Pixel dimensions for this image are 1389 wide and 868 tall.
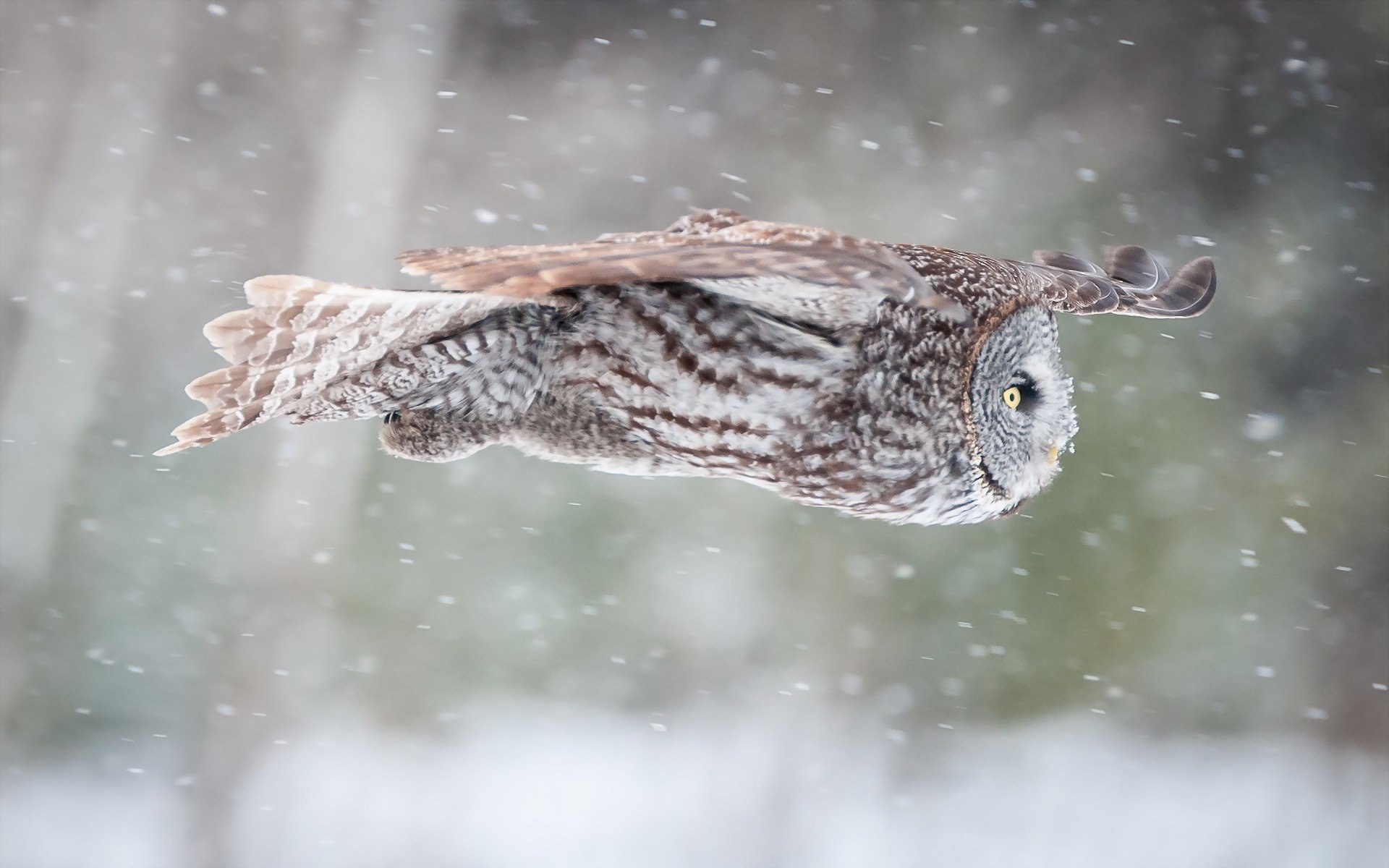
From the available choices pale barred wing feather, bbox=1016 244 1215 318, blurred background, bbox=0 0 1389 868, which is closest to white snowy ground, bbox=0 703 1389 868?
blurred background, bbox=0 0 1389 868

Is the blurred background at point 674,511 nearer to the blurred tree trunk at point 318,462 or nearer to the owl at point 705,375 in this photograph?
the blurred tree trunk at point 318,462

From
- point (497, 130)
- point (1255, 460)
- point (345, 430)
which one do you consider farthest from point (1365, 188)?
point (345, 430)

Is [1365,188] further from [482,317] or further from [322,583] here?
[322,583]

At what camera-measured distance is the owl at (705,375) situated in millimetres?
1164

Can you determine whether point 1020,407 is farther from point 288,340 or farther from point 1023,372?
point 288,340

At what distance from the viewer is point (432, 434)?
1.31 metres

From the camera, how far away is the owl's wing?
0.92 meters

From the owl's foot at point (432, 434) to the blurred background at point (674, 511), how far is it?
2.54m

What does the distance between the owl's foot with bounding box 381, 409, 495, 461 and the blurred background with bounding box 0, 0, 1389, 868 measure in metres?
2.54

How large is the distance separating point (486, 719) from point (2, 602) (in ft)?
6.15

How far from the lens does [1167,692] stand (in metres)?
3.74

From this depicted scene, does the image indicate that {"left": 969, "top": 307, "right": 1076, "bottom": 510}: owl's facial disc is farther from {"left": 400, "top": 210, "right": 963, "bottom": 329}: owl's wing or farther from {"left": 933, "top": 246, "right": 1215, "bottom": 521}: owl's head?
{"left": 400, "top": 210, "right": 963, "bottom": 329}: owl's wing

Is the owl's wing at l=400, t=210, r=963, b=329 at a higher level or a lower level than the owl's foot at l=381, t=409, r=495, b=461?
higher

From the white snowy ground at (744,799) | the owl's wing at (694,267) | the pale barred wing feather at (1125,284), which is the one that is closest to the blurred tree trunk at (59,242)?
the white snowy ground at (744,799)
